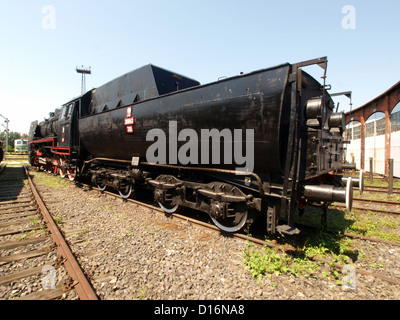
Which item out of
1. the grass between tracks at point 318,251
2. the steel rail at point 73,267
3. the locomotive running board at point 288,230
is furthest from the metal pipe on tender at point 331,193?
the steel rail at point 73,267

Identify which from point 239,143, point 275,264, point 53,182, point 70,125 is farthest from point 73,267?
point 53,182

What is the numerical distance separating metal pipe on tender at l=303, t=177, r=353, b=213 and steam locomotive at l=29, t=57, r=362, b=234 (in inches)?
0.5

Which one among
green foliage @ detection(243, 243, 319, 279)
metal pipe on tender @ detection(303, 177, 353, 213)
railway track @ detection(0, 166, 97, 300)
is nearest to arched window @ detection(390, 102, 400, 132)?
metal pipe on tender @ detection(303, 177, 353, 213)

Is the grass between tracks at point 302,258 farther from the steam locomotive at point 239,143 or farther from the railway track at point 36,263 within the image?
the railway track at point 36,263

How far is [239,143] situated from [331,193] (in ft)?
5.23

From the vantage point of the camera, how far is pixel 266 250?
365cm

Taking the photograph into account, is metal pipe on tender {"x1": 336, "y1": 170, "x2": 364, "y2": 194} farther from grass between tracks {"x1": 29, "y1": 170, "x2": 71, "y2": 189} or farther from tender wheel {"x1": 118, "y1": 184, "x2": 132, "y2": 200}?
grass between tracks {"x1": 29, "y1": 170, "x2": 71, "y2": 189}

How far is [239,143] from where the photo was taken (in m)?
3.77

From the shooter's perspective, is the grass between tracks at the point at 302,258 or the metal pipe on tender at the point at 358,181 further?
the metal pipe on tender at the point at 358,181

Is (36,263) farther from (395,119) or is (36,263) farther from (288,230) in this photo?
(395,119)

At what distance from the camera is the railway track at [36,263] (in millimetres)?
2707

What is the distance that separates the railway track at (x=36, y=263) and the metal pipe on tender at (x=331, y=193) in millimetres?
3337
